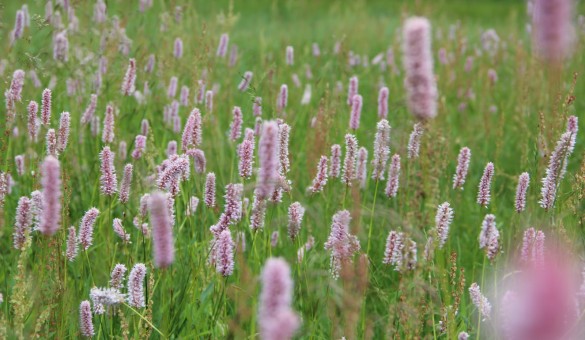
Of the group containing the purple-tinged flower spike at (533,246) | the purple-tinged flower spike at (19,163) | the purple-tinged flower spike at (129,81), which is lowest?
the purple-tinged flower spike at (533,246)

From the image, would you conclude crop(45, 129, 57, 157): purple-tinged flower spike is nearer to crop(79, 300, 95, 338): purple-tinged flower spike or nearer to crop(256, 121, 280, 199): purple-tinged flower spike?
crop(79, 300, 95, 338): purple-tinged flower spike

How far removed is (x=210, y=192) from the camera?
2.24 metres

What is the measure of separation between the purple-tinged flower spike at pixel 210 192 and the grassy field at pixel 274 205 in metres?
0.06

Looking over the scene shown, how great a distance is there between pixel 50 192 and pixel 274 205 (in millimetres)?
877

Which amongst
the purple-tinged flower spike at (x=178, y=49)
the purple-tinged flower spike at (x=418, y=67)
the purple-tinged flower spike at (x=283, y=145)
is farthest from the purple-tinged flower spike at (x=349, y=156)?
the purple-tinged flower spike at (x=178, y=49)

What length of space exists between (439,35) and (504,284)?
19.7ft

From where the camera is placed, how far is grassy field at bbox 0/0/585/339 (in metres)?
1.80

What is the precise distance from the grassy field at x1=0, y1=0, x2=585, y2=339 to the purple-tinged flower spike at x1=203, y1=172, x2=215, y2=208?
0.20 feet

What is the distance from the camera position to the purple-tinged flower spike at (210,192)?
2.21 metres

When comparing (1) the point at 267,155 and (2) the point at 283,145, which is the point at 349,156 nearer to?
(2) the point at 283,145

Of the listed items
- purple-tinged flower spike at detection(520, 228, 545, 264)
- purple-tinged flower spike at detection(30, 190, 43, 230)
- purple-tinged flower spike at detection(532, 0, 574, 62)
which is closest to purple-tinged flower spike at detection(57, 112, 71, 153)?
purple-tinged flower spike at detection(30, 190, 43, 230)

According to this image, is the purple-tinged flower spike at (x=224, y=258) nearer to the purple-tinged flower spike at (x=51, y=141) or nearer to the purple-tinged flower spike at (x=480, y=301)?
the purple-tinged flower spike at (x=480, y=301)

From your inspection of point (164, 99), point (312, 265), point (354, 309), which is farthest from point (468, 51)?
point (354, 309)

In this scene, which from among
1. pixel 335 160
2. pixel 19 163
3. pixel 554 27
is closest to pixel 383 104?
pixel 335 160
